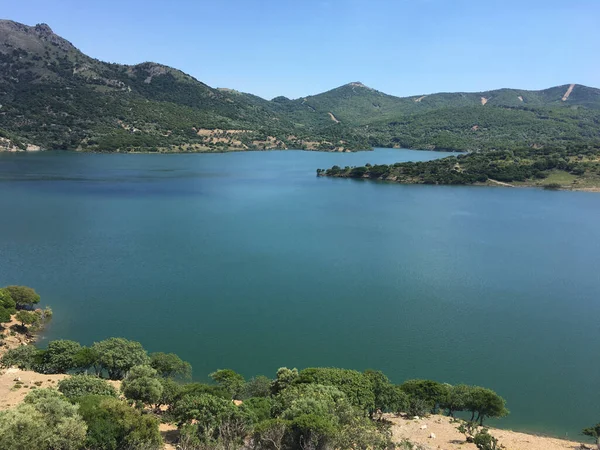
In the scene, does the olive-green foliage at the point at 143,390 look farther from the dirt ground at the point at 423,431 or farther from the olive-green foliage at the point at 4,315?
the olive-green foliage at the point at 4,315

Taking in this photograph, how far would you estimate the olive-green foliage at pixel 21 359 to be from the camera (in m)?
22.1

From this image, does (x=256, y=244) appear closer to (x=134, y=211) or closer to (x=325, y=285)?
(x=325, y=285)

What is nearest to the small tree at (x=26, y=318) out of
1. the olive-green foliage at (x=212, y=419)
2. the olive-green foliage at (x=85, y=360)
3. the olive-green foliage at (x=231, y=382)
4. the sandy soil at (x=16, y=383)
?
the olive-green foliage at (x=85, y=360)

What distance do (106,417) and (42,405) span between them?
194 cm

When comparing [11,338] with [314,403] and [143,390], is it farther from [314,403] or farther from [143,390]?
[314,403]

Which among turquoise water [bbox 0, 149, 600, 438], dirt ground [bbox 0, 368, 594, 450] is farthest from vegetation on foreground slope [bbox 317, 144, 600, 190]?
dirt ground [bbox 0, 368, 594, 450]

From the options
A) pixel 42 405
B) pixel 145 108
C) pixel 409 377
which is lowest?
pixel 409 377

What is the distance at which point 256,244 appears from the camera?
49781mm

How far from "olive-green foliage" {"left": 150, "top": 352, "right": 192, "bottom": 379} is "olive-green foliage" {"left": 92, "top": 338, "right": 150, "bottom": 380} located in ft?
1.74

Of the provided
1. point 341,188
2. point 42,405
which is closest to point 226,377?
point 42,405

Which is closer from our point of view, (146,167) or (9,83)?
(146,167)

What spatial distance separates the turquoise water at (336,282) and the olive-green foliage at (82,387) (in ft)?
25.7

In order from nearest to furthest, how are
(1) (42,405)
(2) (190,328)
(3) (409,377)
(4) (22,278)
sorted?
1. (1) (42,405)
2. (3) (409,377)
3. (2) (190,328)
4. (4) (22,278)

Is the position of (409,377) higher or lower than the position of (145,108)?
lower
